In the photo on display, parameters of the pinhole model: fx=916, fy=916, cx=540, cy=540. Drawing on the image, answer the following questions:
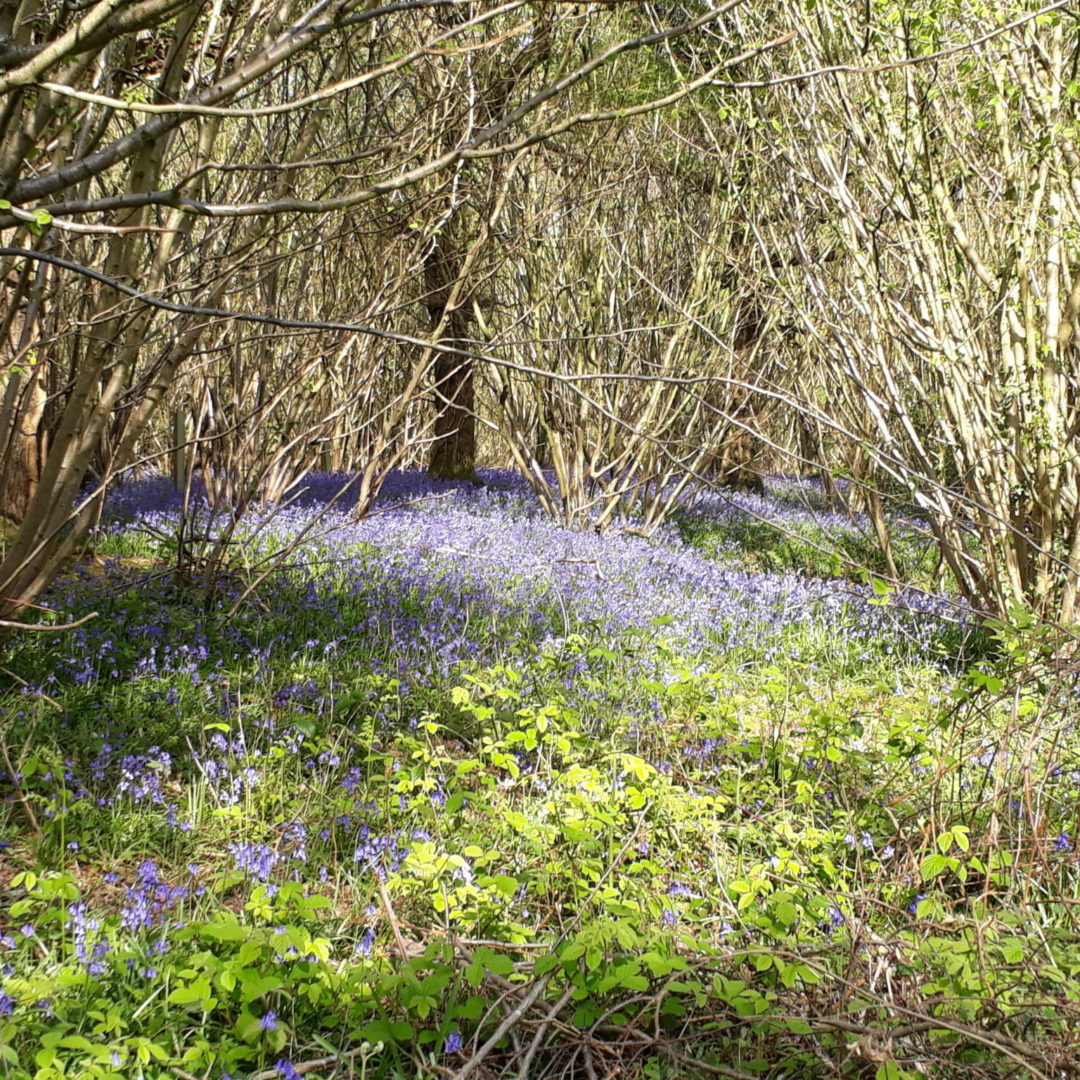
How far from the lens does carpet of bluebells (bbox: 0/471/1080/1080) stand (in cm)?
196

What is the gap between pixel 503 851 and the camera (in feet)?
9.52

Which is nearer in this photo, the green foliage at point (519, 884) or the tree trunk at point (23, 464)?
the green foliage at point (519, 884)

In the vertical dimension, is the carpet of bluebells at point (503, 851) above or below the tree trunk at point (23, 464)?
below

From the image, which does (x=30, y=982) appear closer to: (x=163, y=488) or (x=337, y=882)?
(x=337, y=882)

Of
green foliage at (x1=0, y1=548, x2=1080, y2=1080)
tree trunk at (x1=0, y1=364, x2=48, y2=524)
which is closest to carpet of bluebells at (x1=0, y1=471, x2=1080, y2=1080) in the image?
green foliage at (x1=0, y1=548, x2=1080, y2=1080)

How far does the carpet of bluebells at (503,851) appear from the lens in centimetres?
196

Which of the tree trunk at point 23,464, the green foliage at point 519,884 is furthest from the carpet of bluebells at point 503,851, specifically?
the tree trunk at point 23,464

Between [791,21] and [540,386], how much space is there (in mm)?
4801

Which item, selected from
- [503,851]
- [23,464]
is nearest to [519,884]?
[503,851]

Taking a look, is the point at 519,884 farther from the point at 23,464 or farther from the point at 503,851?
the point at 23,464

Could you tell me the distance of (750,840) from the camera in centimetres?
307

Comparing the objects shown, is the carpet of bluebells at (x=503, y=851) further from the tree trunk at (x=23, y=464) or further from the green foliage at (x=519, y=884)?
the tree trunk at (x=23, y=464)

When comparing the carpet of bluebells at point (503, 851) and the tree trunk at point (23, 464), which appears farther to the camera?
the tree trunk at point (23, 464)

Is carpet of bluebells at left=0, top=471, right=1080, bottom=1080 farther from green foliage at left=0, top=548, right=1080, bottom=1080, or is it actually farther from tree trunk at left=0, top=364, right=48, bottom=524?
tree trunk at left=0, top=364, right=48, bottom=524
